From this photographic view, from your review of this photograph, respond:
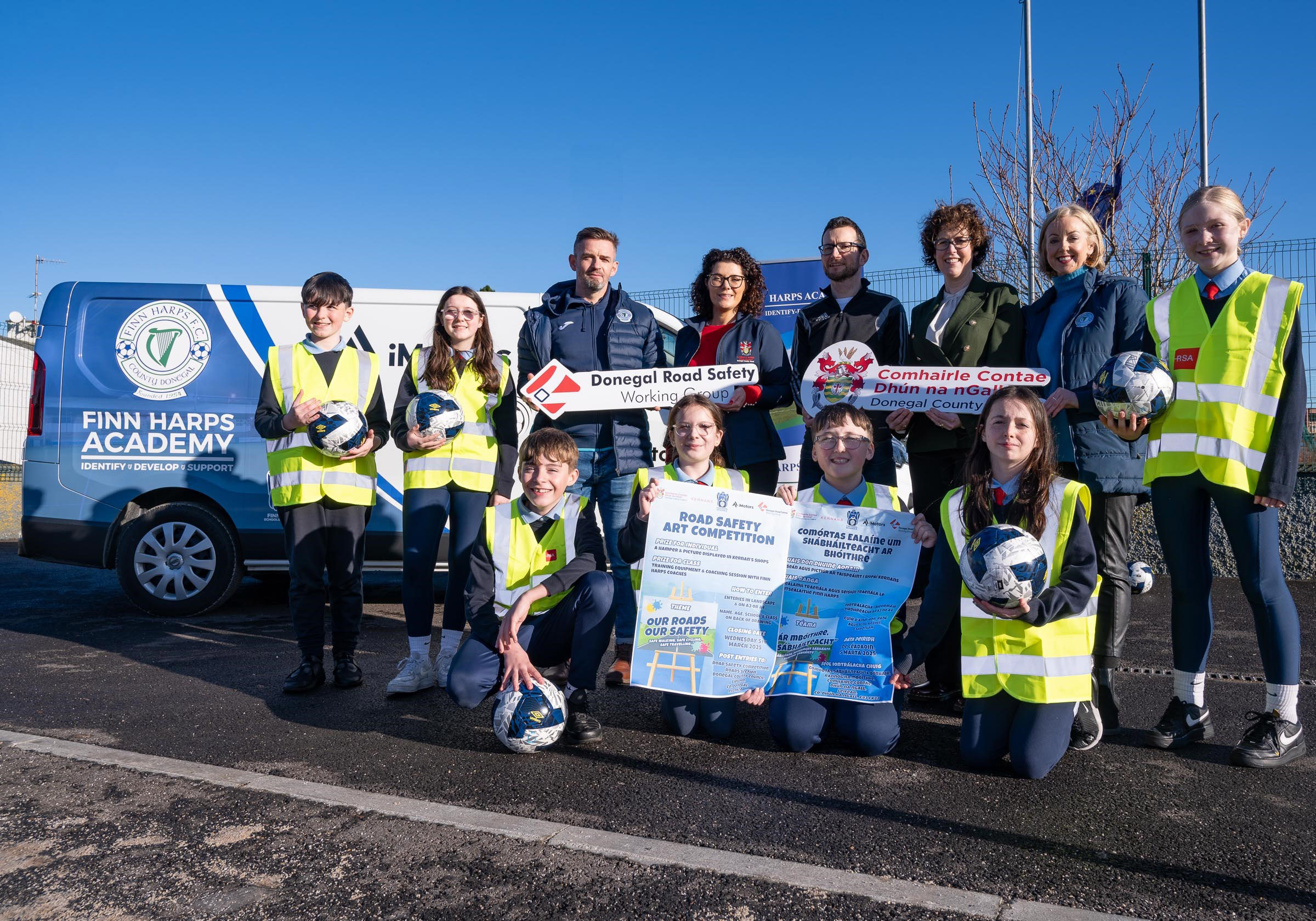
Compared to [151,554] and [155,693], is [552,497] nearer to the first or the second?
[155,693]

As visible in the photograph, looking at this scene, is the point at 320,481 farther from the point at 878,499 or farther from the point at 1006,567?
the point at 1006,567

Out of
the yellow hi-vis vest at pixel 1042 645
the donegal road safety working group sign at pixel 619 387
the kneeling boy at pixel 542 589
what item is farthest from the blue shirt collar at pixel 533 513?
the yellow hi-vis vest at pixel 1042 645

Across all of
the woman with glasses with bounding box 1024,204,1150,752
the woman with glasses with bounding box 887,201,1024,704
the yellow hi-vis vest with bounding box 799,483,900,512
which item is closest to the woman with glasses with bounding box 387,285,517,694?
the yellow hi-vis vest with bounding box 799,483,900,512

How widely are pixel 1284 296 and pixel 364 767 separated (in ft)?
12.8

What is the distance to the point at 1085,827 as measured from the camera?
2.81 m

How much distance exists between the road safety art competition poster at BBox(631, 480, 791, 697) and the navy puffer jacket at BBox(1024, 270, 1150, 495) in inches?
51.9

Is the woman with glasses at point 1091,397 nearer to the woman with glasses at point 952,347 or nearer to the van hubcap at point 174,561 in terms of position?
the woman with glasses at point 952,347

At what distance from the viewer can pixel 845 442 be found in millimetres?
3773

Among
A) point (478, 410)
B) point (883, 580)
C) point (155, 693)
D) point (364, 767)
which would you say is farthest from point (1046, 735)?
point (155, 693)

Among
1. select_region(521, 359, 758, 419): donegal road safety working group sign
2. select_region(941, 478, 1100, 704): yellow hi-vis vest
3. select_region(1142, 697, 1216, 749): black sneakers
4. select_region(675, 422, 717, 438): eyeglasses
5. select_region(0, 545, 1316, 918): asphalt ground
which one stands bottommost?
select_region(0, 545, 1316, 918): asphalt ground

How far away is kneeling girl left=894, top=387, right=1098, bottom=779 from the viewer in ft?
10.7

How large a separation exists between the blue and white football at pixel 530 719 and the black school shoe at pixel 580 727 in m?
0.13

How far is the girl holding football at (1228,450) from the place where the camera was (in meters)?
3.44

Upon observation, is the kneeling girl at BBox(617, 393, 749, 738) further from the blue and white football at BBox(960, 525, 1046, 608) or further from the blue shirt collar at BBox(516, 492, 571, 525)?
the blue and white football at BBox(960, 525, 1046, 608)
